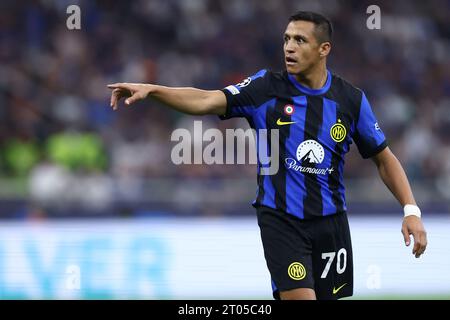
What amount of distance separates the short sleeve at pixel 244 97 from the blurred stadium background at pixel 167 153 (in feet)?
13.8

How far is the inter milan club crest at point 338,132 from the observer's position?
5707mm

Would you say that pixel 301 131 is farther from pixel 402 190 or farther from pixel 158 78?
pixel 158 78

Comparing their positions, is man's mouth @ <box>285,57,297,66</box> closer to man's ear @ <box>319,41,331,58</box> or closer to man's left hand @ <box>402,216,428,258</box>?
man's ear @ <box>319,41,331,58</box>

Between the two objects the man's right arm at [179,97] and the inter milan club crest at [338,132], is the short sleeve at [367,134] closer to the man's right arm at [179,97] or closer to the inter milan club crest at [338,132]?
the inter milan club crest at [338,132]

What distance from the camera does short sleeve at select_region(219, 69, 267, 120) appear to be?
5.65 metres

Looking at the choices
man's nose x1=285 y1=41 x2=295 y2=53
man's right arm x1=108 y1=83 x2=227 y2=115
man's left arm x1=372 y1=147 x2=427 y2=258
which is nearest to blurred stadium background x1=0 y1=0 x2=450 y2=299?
man's left arm x1=372 y1=147 x2=427 y2=258

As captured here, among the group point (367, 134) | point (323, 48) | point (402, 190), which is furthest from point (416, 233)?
point (323, 48)

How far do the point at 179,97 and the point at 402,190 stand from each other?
1477mm

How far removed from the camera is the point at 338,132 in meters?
5.72

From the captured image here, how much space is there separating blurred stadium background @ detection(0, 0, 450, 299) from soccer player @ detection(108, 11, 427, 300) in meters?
4.16

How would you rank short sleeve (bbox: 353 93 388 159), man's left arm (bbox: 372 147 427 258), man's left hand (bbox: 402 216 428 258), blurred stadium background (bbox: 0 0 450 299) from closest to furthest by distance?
1. man's left hand (bbox: 402 216 428 258)
2. man's left arm (bbox: 372 147 427 258)
3. short sleeve (bbox: 353 93 388 159)
4. blurred stadium background (bbox: 0 0 450 299)

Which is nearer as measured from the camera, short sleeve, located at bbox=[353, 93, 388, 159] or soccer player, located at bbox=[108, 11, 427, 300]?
soccer player, located at bbox=[108, 11, 427, 300]

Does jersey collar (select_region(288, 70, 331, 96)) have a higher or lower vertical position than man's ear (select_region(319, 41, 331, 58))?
lower

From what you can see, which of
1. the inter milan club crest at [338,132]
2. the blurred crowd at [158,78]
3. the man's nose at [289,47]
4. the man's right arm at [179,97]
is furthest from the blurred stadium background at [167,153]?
the man's nose at [289,47]
